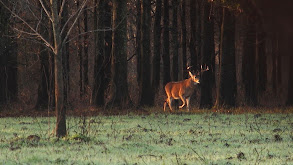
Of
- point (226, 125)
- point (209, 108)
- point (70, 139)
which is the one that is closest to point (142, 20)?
point (209, 108)

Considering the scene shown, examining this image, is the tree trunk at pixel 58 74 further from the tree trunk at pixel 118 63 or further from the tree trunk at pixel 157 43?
the tree trunk at pixel 157 43

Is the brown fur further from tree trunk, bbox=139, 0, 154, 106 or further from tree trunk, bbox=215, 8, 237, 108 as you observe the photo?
tree trunk, bbox=215, 8, 237, 108

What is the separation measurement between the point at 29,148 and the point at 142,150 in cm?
250

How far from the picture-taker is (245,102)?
30.5 metres

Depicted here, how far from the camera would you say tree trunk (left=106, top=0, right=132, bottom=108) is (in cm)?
2764

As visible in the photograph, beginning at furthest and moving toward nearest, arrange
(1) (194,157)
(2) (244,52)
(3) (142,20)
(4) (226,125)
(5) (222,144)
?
(2) (244,52)
(3) (142,20)
(4) (226,125)
(5) (222,144)
(1) (194,157)

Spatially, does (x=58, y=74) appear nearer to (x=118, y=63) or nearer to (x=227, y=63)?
(x=118, y=63)

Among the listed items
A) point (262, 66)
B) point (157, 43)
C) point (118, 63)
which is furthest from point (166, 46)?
point (262, 66)

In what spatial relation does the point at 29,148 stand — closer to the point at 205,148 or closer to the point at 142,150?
the point at 142,150

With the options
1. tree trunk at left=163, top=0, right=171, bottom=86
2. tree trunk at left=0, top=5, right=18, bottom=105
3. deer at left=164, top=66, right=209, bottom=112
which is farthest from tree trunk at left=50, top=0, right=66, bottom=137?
tree trunk at left=163, top=0, right=171, bottom=86

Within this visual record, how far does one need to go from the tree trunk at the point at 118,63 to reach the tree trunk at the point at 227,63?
4.04 m

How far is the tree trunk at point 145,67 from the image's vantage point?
98.7 ft

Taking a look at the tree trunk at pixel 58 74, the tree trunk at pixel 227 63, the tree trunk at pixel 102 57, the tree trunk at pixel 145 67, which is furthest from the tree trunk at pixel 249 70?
the tree trunk at pixel 58 74

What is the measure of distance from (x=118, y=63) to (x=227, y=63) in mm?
4676
